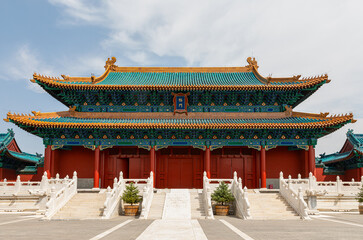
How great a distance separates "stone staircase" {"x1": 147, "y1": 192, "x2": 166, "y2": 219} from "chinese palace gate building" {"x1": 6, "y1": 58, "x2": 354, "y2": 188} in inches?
118

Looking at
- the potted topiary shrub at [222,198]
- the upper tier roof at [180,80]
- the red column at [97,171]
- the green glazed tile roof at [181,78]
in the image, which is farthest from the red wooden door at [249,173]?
the red column at [97,171]

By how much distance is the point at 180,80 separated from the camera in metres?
26.1

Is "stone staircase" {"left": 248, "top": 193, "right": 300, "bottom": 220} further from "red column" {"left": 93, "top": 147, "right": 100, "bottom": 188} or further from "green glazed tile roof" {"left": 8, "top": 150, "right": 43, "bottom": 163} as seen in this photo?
"green glazed tile roof" {"left": 8, "top": 150, "right": 43, "bottom": 163}

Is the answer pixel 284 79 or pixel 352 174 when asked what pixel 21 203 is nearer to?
pixel 284 79

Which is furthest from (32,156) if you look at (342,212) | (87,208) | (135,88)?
(342,212)

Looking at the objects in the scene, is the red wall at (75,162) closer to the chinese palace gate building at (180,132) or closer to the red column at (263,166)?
the chinese palace gate building at (180,132)

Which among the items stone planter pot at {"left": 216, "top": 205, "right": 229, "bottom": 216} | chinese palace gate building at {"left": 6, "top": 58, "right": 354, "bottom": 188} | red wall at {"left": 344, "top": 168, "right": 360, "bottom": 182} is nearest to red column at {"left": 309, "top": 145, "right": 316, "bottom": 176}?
chinese palace gate building at {"left": 6, "top": 58, "right": 354, "bottom": 188}

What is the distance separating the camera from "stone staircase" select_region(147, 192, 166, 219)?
16367mm

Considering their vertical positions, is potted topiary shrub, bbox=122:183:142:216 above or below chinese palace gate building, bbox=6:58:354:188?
below

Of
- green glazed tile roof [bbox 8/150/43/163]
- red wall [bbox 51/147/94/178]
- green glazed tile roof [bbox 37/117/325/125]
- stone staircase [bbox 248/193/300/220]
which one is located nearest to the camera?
stone staircase [bbox 248/193/300/220]

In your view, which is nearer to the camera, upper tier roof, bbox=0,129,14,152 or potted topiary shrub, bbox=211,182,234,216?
potted topiary shrub, bbox=211,182,234,216

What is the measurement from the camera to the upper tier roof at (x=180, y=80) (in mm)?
22922

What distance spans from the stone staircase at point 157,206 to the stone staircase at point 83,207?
2.44 m

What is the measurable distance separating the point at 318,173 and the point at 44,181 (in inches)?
760
